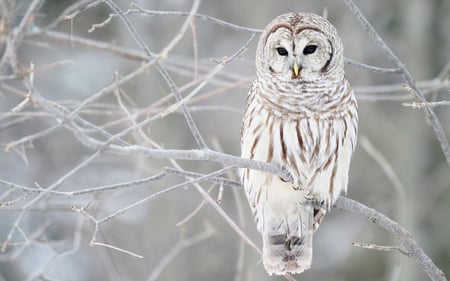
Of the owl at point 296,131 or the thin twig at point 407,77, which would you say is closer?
the thin twig at point 407,77

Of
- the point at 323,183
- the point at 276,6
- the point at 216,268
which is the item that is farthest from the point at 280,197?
the point at 216,268

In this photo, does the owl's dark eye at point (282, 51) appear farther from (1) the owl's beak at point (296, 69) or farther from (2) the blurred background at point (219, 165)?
(2) the blurred background at point (219, 165)

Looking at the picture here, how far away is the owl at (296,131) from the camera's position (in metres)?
5.08

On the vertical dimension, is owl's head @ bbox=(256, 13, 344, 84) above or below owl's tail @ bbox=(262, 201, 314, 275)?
above

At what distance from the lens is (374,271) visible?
37.5 ft

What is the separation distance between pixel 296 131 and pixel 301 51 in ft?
1.76

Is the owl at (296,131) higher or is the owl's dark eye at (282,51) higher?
the owl's dark eye at (282,51)

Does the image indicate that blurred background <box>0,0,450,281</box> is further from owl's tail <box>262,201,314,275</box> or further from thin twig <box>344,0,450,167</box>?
thin twig <box>344,0,450,167</box>

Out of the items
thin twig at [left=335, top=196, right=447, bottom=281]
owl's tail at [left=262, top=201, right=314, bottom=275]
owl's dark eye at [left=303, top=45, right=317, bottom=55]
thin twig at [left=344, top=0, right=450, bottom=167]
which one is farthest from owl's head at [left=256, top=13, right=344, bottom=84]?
thin twig at [left=335, top=196, right=447, bottom=281]

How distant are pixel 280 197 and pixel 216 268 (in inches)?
247

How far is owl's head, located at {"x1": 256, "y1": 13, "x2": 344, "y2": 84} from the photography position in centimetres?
527

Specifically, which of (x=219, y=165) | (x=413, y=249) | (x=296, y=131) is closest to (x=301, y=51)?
(x=296, y=131)

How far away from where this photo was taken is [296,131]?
199 inches

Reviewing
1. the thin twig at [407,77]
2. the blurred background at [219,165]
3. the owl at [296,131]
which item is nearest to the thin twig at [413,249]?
the thin twig at [407,77]
